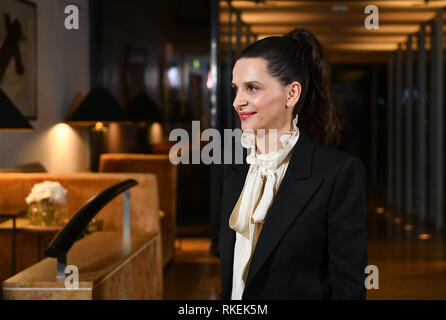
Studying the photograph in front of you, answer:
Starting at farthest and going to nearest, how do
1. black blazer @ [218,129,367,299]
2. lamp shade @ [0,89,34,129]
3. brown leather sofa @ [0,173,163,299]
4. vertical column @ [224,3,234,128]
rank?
vertical column @ [224,3,234,128], brown leather sofa @ [0,173,163,299], lamp shade @ [0,89,34,129], black blazer @ [218,129,367,299]

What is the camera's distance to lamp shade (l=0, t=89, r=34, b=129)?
2943 mm

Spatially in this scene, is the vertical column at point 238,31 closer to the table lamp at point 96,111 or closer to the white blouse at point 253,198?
the table lamp at point 96,111

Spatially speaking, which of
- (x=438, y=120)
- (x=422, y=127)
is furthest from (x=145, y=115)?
(x=422, y=127)

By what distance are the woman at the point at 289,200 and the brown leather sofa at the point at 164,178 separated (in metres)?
4.40

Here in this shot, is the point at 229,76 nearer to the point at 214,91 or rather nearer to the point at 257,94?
the point at 214,91

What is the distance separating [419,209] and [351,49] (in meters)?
3.81

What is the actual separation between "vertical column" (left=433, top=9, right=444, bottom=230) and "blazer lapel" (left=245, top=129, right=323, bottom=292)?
6864 mm

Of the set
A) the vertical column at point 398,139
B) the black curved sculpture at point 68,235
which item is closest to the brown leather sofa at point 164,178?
the black curved sculpture at point 68,235

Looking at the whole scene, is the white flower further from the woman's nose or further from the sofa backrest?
the woman's nose

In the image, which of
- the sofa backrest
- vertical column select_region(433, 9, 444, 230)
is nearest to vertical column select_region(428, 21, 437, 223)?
vertical column select_region(433, 9, 444, 230)

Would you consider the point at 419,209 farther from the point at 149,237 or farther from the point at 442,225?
the point at 149,237

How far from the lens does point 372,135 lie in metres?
12.4

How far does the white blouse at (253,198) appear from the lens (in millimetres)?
1167

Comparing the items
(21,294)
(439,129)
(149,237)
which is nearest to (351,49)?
(439,129)
